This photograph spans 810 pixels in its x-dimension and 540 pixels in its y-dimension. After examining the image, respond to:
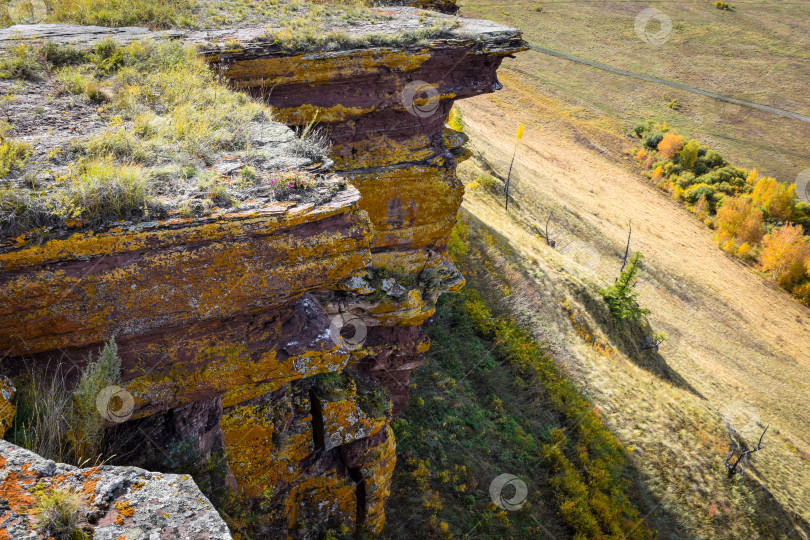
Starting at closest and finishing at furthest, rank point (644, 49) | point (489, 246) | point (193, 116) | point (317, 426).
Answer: point (193, 116) → point (317, 426) → point (489, 246) → point (644, 49)

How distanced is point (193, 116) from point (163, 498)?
4.71 m

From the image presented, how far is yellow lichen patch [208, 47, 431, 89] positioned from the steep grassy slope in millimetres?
53442

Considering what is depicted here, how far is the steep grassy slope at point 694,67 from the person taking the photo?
186ft

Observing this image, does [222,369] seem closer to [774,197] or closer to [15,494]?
[15,494]

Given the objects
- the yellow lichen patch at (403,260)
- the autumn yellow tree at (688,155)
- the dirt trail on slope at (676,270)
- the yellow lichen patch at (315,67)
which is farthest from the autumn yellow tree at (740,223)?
the yellow lichen patch at (315,67)

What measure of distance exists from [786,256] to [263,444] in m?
54.8

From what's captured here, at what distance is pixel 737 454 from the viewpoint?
19.8 m

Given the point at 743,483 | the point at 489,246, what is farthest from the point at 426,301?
the point at 743,483

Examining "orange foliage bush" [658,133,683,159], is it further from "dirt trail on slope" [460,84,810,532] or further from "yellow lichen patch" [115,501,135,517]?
"yellow lichen patch" [115,501,135,517]

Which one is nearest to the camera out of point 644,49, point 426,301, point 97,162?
point 97,162

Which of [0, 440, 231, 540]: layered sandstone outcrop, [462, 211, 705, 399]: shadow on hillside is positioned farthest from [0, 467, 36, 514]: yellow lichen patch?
[462, 211, 705, 399]: shadow on hillside

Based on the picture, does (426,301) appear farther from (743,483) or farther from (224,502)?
(743,483)

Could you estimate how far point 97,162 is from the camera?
435cm

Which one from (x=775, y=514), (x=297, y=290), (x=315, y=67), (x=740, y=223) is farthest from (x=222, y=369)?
(x=740, y=223)
